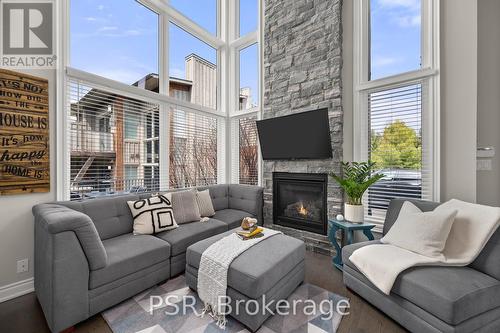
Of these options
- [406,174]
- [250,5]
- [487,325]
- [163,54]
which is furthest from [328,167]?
[250,5]

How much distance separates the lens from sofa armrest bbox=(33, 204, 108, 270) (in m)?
1.46

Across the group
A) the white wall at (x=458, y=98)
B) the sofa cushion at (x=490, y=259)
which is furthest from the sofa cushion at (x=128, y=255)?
the white wall at (x=458, y=98)

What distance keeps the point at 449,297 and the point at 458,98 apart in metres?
2.01

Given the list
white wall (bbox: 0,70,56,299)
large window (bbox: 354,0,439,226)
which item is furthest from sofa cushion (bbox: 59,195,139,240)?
large window (bbox: 354,0,439,226)

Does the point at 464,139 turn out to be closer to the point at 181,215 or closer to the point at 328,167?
the point at 328,167

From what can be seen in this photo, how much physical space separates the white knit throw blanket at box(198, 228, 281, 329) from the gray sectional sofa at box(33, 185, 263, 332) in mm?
535

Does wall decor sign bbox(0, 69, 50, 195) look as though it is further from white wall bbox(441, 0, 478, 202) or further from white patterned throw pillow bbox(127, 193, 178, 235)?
white wall bbox(441, 0, 478, 202)

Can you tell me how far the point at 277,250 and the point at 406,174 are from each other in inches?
74.5

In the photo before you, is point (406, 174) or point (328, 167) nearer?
point (406, 174)

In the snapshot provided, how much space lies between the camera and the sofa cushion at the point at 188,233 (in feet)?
7.32

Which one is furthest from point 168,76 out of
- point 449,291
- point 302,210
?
point 449,291

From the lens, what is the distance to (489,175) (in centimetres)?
232

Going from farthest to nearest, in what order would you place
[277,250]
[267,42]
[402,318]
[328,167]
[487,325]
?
1. [267,42]
2. [328,167]
3. [277,250]
4. [402,318]
5. [487,325]
